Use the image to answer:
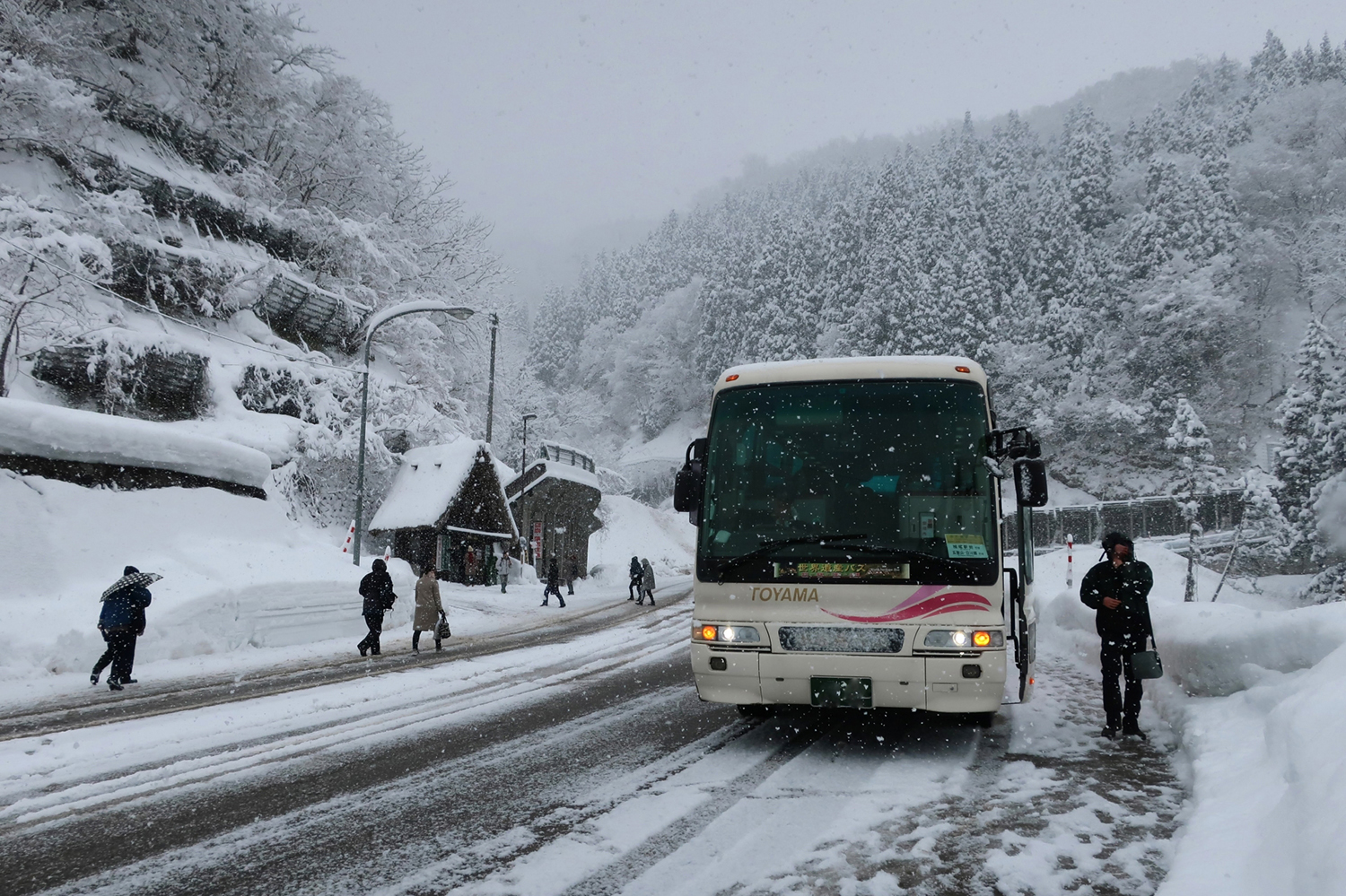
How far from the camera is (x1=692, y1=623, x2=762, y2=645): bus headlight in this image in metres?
6.18

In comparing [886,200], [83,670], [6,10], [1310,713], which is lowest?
[83,670]

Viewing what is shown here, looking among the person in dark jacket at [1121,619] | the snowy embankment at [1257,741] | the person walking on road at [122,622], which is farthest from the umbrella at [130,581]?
the snowy embankment at [1257,741]

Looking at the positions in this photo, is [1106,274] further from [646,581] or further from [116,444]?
[116,444]

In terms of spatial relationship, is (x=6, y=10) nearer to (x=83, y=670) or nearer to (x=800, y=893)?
(x=83, y=670)

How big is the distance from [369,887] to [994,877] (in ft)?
9.18

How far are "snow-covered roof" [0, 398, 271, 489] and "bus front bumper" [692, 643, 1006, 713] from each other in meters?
15.0

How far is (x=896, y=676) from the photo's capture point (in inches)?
231

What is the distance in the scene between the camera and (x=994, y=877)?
384cm

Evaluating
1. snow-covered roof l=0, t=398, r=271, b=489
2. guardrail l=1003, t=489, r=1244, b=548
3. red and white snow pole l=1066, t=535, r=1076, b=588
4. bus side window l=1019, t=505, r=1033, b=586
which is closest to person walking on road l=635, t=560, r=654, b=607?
red and white snow pole l=1066, t=535, r=1076, b=588

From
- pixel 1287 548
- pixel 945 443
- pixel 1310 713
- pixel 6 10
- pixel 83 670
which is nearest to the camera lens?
pixel 1310 713

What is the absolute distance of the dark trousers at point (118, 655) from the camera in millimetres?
10773

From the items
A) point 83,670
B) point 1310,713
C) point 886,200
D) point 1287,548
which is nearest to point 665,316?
point 886,200

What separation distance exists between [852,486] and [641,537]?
191ft

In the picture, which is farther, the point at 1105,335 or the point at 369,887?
the point at 1105,335
